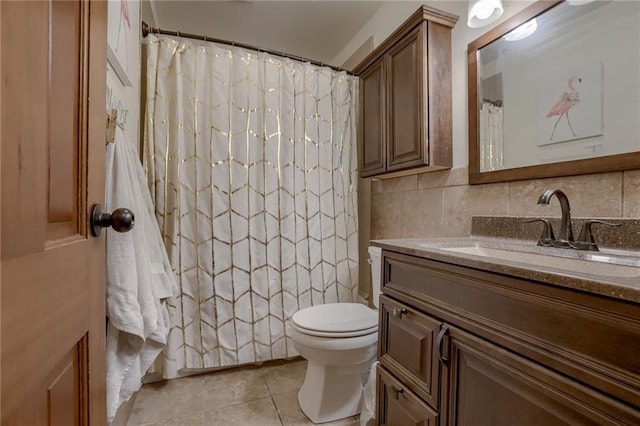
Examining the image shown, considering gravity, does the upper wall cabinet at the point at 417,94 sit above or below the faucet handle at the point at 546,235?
above

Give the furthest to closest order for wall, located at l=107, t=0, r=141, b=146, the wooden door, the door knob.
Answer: wall, located at l=107, t=0, r=141, b=146 < the door knob < the wooden door

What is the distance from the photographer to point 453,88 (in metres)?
1.55

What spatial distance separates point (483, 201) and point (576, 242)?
432 mm

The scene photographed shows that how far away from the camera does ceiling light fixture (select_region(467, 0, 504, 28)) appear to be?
127 cm

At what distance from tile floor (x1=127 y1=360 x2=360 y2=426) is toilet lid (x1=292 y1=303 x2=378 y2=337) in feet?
1.54

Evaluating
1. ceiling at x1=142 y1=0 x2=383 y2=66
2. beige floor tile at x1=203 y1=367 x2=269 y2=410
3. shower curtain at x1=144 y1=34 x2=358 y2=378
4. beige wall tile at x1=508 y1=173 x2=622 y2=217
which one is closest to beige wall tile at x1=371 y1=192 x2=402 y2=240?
shower curtain at x1=144 y1=34 x2=358 y2=378

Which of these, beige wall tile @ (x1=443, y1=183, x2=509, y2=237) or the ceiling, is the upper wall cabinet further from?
the ceiling

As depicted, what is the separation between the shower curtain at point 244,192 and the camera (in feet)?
5.83

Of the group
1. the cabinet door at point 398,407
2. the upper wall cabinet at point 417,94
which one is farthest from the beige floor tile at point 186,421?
the upper wall cabinet at point 417,94

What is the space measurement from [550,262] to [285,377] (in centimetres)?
157

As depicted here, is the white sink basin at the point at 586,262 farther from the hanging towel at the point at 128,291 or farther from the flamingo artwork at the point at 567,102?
the hanging towel at the point at 128,291

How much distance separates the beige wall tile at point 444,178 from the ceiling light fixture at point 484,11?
2.04ft

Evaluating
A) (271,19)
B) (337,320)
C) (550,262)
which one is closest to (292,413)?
(337,320)

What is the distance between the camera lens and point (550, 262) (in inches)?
38.6
